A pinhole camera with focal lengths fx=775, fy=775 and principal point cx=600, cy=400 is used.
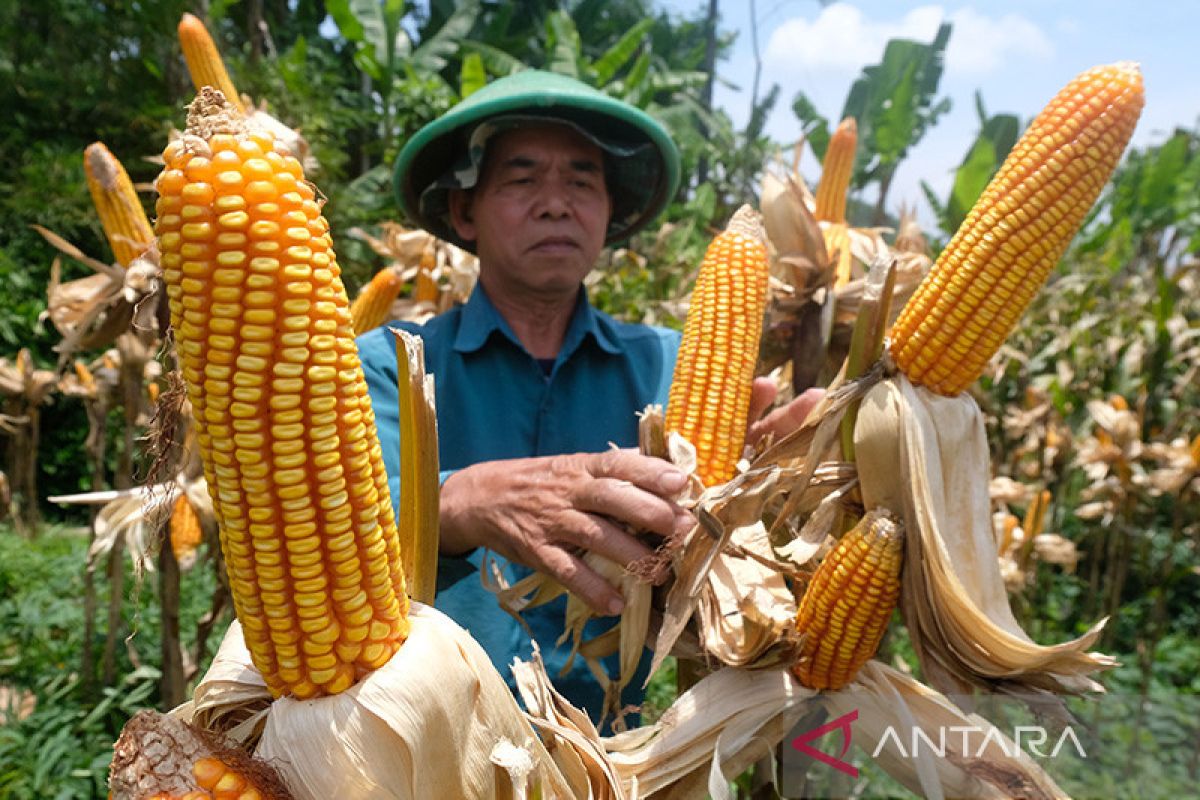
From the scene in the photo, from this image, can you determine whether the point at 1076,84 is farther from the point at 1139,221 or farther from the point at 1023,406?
the point at 1139,221

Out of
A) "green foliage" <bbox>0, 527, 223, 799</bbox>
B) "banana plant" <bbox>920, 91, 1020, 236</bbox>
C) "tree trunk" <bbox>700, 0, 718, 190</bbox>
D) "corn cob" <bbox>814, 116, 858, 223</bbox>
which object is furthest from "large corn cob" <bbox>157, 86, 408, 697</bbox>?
"tree trunk" <bbox>700, 0, 718, 190</bbox>

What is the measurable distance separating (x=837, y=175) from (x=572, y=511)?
5.38ft

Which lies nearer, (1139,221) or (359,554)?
(359,554)

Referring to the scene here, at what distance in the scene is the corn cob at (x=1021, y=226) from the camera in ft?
4.49

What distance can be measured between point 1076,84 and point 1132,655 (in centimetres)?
462

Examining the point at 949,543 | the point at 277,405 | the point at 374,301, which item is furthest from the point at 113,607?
the point at 949,543

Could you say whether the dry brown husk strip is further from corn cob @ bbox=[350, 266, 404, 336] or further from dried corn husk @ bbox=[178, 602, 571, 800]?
corn cob @ bbox=[350, 266, 404, 336]

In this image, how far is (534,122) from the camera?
2045 millimetres

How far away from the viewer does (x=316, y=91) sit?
9.27 meters

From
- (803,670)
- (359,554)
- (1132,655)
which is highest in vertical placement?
(359,554)

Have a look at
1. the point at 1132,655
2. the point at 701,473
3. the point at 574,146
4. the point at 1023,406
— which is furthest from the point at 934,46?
the point at 701,473

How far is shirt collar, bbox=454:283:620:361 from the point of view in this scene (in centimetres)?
212

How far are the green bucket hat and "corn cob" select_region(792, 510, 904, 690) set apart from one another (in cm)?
123

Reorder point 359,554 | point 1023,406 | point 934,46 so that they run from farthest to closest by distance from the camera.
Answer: point 934,46, point 1023,406, point 359,554
